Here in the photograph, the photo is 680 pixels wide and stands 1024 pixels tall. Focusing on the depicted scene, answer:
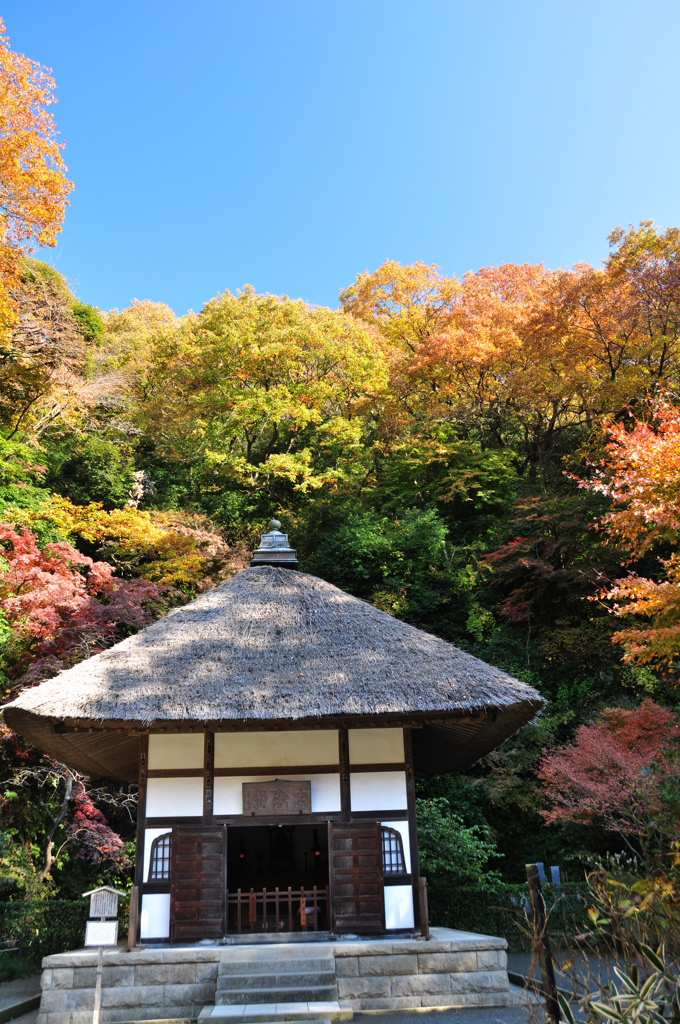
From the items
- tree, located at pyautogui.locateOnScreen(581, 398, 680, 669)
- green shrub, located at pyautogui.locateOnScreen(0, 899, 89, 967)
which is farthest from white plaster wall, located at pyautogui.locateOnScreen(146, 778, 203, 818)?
tree, located at pyautogui.locateOnScreen(581, 398, 680, 669)

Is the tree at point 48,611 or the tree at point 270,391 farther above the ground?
the tree at point 270,391

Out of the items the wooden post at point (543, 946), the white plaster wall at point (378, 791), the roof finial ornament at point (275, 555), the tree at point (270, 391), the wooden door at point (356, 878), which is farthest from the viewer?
the tree at point (270, 391)

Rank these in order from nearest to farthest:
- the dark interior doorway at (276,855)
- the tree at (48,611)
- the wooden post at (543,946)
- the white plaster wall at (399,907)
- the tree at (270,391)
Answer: the wooden post at (543,946)
the white plaster wall at (399,907)
the tree at (48,611)
the dark interior doorway at (276,855)
the tree at (270,391)

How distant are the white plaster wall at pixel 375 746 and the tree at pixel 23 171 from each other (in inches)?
468

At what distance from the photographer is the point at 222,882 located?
8438 millimetres

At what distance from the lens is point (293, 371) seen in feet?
70.2

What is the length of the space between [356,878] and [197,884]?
1833mm

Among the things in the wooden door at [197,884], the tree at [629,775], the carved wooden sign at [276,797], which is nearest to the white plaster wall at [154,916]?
the wooden door at [197,884]

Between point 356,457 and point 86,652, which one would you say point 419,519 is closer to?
point 356,457

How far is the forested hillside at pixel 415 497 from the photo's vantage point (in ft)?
39.7

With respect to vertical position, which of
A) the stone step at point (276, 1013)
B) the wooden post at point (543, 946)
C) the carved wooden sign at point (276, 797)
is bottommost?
the stone step at point (276, 1013)

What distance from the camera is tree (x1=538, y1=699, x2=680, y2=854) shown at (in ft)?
33.8

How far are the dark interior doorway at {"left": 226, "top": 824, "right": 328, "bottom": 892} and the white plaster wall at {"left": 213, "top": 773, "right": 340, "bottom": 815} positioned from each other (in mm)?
6011

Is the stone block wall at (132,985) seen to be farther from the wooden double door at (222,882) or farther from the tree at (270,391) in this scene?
the tree at (270,391)
